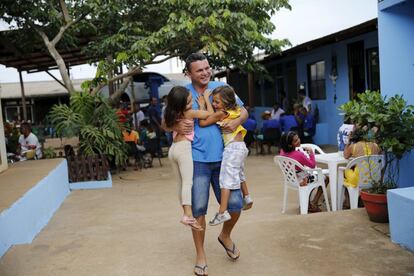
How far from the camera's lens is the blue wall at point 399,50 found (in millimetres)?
4699

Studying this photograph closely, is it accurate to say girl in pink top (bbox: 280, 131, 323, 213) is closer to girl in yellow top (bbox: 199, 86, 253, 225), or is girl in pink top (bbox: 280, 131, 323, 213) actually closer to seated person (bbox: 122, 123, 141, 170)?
girl in yellow top (bbox: 199, 86, 253, 225)

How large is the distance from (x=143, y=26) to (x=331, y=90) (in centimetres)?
573

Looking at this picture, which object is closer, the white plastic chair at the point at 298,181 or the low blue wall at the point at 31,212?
the low blue wall at the point at 31,212

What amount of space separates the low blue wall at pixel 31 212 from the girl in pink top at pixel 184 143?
1833 mm

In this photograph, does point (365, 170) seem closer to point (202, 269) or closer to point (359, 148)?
point (359, 148)

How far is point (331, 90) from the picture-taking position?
12.7m

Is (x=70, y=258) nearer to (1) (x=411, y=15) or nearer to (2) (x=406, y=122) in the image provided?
(2) (x=406, y=122)

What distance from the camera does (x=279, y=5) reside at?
29.5 feet

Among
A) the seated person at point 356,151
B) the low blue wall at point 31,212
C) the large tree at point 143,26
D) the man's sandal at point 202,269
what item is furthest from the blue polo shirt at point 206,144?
the large tree at point 143,26

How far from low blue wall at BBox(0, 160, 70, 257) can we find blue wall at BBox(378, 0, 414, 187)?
3.90m

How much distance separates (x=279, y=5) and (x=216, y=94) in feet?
20.8

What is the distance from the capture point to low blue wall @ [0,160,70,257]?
4098 millimetres

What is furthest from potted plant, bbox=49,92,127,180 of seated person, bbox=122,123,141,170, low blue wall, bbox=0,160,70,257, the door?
the door

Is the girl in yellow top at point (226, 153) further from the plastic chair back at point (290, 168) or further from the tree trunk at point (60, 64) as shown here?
the tree trunk at point (60, 64)
